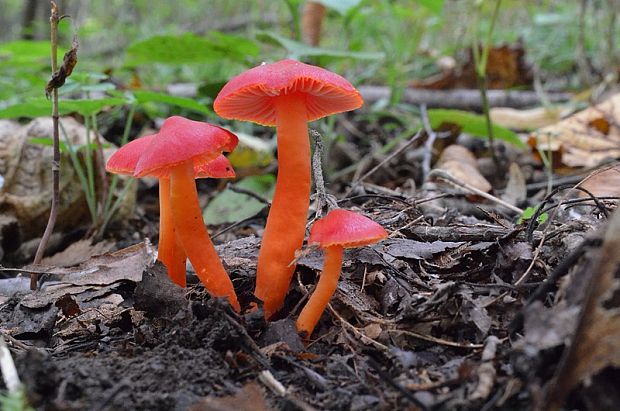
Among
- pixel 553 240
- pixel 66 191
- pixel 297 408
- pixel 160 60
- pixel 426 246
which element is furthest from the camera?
pixel 160 60

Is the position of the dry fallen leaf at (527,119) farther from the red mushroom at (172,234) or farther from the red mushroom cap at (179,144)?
the red mushroom cap at (179,144)

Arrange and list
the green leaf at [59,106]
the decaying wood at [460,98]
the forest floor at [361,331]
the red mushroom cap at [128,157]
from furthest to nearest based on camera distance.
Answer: the decaying wood at [460,98], the green leaf at [59,106], the red mushroom cap at [128,157], the forest floor at [361,331]

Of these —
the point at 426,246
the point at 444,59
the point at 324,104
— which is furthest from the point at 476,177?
the point at 444,59

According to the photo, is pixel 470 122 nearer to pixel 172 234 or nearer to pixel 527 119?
pixel 527 119

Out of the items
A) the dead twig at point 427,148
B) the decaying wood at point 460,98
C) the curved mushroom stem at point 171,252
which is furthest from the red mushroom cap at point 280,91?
the decaying wood at point 460,98

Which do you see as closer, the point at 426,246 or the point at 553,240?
the point at 553,240

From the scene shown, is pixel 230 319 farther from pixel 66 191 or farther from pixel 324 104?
pixel 66 191
